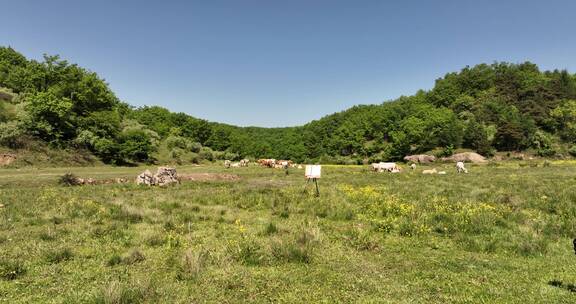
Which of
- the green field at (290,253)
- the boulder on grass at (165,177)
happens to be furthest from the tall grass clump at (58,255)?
the boulder on grass at (165,177)

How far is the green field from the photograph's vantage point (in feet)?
26.1

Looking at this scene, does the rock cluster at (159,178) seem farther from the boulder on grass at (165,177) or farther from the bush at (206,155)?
the bush at (206,155)

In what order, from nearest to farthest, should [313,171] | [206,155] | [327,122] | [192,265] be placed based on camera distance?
1. [192,265]
2. [313,171]
3. [206,155]
4. [327,122]

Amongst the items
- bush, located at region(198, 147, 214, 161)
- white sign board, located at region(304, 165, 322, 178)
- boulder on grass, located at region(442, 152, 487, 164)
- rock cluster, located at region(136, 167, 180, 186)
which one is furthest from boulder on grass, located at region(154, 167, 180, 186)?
boulder on grass, located at region(442, 152, 487, 164)

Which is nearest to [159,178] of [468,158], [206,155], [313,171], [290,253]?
[313,171]

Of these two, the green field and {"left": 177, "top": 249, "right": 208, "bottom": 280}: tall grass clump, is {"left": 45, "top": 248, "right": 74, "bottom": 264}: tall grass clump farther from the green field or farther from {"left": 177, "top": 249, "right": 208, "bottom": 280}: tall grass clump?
{"left": 177, "top": 249, "right": 208, "bottom": 280}: tall grass clump

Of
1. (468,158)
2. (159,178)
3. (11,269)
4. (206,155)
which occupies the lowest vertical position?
(11,269)

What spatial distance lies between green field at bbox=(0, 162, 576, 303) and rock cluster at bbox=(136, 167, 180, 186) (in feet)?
38.1

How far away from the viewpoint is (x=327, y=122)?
161m

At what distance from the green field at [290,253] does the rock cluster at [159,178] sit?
11612 millimetres

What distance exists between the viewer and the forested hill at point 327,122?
193 ft

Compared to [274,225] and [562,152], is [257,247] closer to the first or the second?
[274,225]

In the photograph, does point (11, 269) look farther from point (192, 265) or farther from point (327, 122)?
point (327, 122)

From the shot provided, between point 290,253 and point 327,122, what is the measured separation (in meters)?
153
